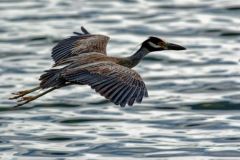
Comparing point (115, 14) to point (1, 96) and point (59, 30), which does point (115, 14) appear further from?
point (1, 96)

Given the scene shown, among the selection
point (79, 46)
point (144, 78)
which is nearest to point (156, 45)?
point (79, 46)

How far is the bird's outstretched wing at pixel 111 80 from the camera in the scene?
14.6 m

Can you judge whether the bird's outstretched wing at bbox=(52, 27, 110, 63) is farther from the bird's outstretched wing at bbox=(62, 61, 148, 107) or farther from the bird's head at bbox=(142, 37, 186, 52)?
the bird's outstretched wing at bbox=(62, 61, 148, 107)

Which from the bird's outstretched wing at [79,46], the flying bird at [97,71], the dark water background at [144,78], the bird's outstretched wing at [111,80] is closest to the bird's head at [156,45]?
the flying bird at [97,71]

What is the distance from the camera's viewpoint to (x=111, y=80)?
15203 mm

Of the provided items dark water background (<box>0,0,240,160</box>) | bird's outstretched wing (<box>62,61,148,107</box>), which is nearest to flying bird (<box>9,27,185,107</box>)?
bird's outstretched wing (<box>62,61,148,107</box>)

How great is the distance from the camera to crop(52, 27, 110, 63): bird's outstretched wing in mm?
17266

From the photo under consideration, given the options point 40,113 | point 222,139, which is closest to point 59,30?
point 40,113

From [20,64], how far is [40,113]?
9.65 ft

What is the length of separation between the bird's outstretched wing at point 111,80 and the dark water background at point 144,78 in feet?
9.01

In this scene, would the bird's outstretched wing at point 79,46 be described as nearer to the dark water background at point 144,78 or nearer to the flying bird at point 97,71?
the flying bird at point 97,71

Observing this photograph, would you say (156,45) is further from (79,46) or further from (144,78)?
(144,78)

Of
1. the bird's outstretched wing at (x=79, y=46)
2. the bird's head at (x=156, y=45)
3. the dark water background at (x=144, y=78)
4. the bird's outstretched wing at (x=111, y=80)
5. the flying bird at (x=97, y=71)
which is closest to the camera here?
the bird's outstretched wing at (x=111, y=80)

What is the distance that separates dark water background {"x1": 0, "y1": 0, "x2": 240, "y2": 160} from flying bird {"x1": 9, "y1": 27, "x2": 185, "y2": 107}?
1.78 meters
